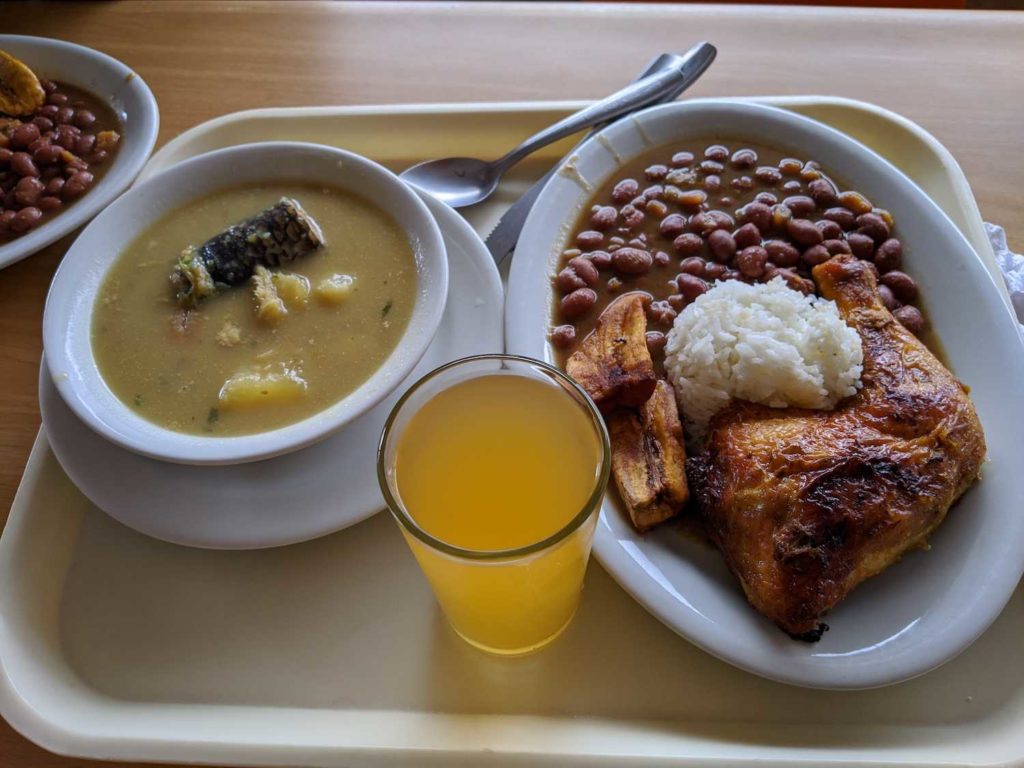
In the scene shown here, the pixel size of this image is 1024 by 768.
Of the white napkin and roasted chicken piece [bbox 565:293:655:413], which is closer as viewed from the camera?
roasted chicken piece [bbox 565:293:655:413]

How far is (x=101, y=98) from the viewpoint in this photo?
1790mm

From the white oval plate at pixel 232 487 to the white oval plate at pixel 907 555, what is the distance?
1.05ft

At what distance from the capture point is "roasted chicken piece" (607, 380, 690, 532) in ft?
3.54

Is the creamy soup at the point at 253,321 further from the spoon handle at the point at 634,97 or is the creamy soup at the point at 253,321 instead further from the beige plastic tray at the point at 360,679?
the spoon handle at the point at 634,97

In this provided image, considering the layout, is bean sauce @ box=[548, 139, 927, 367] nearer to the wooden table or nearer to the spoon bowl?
the spoon bowl

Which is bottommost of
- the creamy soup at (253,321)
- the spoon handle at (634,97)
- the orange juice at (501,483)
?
the creamy soup at (253,321)

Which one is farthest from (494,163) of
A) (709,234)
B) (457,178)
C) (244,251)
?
(244,251)

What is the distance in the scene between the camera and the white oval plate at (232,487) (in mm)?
1067

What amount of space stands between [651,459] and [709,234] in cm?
56

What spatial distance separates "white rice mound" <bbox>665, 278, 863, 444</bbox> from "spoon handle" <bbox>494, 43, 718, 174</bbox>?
1.76ft

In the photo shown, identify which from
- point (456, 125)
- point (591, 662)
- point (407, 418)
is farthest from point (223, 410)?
point (456, 125)

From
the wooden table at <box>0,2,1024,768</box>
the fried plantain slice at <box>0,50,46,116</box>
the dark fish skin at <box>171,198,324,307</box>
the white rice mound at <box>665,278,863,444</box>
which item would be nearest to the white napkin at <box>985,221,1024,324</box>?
the wooden table at <box>0,2,1024,768</box>


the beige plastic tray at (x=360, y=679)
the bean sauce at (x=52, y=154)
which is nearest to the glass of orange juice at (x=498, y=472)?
the beige plastic tray at (x=360, y=679)

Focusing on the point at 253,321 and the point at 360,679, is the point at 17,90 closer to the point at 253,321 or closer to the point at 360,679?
the point at 253,321
